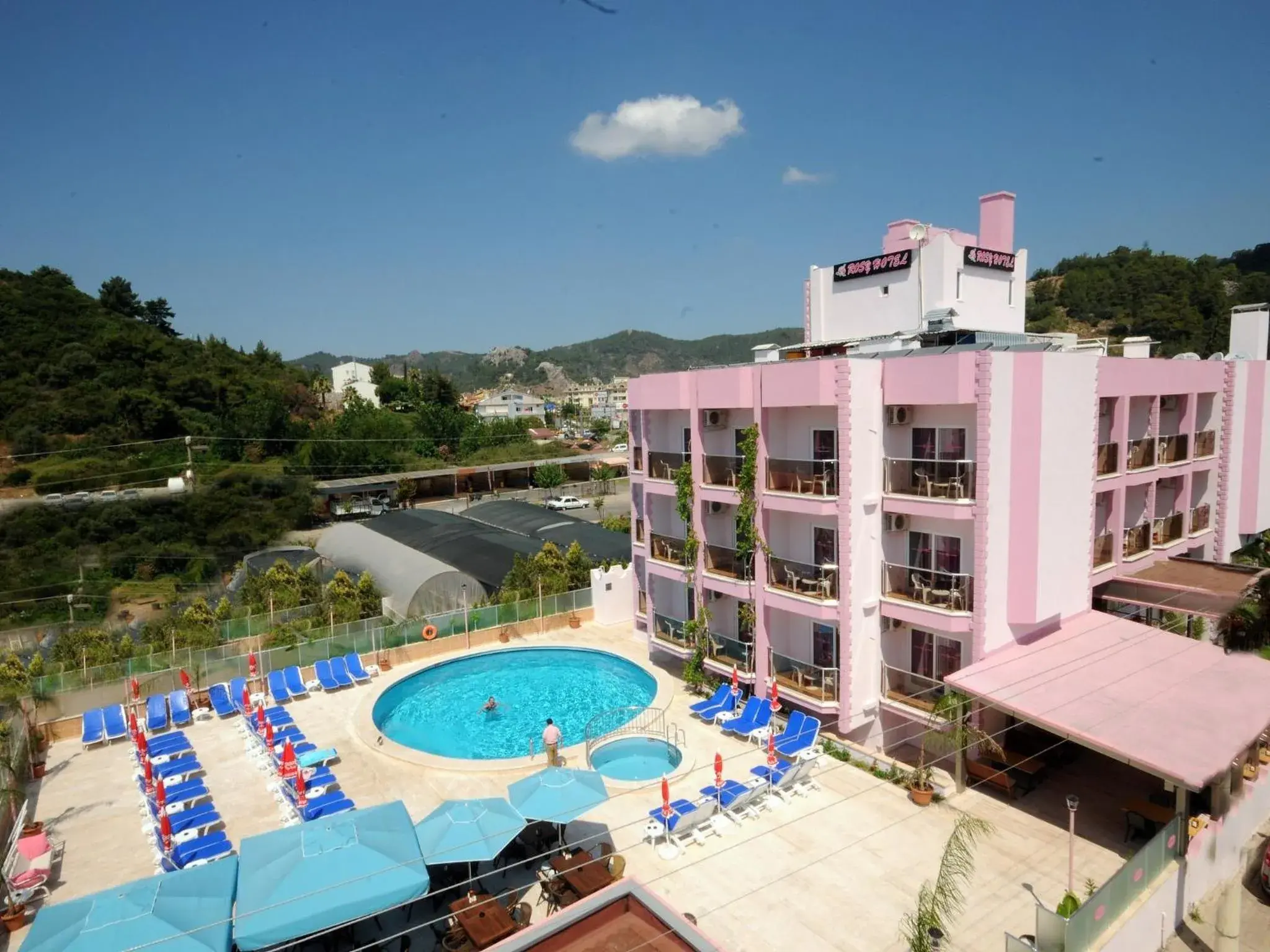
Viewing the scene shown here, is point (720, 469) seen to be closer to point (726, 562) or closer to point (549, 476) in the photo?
point (726, 562)

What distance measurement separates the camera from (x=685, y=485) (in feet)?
64.6

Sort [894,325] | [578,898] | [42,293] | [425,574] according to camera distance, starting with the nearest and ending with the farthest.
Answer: [578,898] → [894,325] → [425,574] → [42,293]

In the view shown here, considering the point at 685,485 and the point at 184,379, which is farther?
the point at 184,379

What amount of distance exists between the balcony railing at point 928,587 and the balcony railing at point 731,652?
3.84 m

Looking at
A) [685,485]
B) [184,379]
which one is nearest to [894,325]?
[685,485]

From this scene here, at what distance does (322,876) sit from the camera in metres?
10.5

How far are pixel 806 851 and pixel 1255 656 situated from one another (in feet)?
35.7

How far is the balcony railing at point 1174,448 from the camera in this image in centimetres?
2086

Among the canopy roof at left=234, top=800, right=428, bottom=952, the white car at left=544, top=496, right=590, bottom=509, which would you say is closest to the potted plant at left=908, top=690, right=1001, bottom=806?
the canopy roof at left=234, top=800, right=428, bottom=952

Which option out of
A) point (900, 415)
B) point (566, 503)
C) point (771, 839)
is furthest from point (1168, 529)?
point (566, 503)

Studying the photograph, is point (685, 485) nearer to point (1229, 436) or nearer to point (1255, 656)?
point (1255, 656)

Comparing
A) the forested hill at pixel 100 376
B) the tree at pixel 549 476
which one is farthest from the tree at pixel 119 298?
the tree at pixel 549 476

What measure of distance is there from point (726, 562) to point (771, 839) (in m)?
7.45

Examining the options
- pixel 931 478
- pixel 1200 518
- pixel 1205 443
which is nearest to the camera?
pixel 931 478
